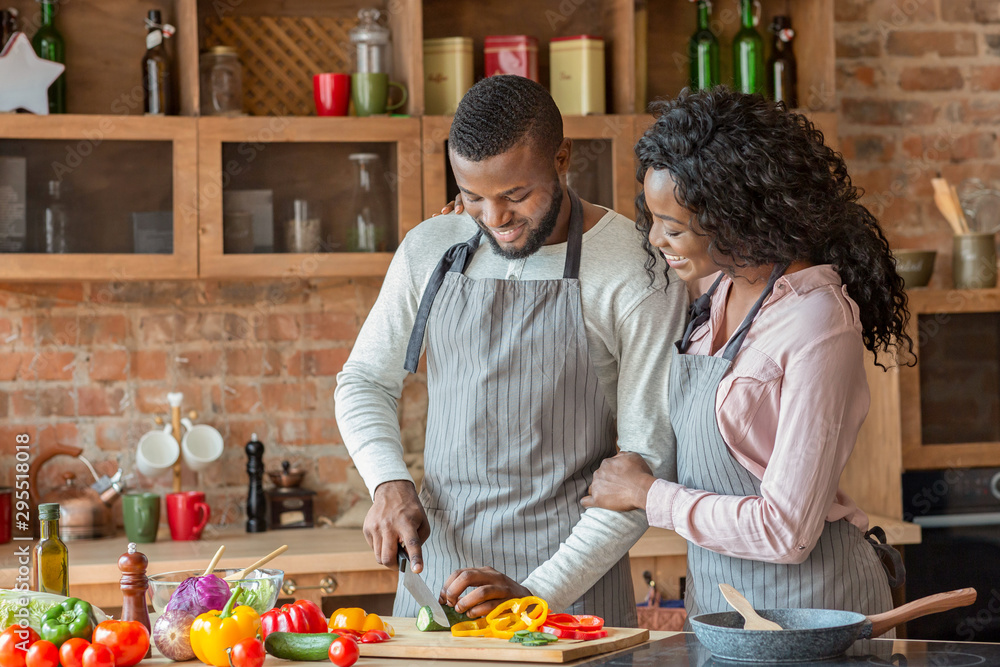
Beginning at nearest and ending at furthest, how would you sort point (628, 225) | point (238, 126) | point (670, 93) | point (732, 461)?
point (732, 461)
point (628, 225)
point (238, 126)
point (670, 93)

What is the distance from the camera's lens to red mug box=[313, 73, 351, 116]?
2.79 metres

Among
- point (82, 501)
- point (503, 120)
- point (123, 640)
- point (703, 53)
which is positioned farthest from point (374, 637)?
point (703, 53)

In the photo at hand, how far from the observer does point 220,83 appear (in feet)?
9.13

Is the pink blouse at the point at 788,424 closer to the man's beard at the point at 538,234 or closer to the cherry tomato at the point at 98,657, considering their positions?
the man's beard at the point at 538,234

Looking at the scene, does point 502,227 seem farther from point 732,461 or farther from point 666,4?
A: point 666,4

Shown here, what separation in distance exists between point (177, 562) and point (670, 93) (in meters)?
1.86

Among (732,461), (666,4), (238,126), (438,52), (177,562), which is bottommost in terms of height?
(177,562)

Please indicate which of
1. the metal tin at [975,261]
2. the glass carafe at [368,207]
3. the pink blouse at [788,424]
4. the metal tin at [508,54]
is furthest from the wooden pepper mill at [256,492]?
the metal tin at [975,261]

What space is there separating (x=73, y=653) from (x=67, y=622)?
8 cm

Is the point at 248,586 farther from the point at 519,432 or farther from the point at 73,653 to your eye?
the point at 519,432

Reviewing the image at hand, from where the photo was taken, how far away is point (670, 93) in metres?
3.07

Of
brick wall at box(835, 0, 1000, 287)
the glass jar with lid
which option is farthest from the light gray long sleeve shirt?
brick wall at box(835, 0, 1000, 287)

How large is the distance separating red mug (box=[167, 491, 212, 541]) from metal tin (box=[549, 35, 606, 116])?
1.42m

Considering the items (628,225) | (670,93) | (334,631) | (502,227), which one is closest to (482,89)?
(502,227)
